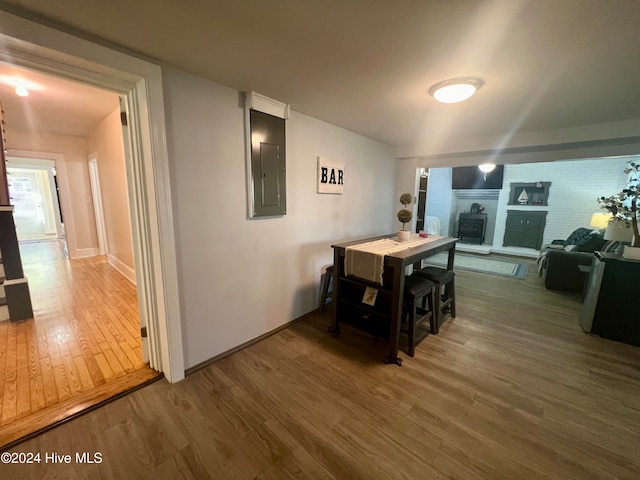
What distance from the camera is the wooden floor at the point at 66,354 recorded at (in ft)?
5.02

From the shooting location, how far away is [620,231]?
261 centimetres

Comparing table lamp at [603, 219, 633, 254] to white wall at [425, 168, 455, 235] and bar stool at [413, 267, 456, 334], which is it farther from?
white wall at [425, 168, 455, 235]

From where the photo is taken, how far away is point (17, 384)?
171 cm

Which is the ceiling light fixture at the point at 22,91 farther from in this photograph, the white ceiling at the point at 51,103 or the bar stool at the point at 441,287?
the bar stool at the point at 441,287

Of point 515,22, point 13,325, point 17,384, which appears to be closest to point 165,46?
point 515,22

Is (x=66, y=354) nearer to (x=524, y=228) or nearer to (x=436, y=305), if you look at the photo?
(x=436, y=305)

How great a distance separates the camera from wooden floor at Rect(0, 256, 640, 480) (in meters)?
1.25

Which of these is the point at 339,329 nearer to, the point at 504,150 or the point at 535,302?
the point at 535,302

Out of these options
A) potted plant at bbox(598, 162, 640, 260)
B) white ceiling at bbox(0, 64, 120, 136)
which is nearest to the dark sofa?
potted plant at bbox(598, 162, 640, 260)

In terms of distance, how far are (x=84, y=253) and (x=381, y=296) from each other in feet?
19.2

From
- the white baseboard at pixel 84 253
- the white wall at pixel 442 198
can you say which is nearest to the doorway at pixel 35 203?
the white baseboard at pixel 84 253

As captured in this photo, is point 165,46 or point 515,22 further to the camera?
point 165,46

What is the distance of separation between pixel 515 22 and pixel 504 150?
2.49m

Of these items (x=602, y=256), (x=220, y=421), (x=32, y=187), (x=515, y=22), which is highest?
(x=515, y=22)
